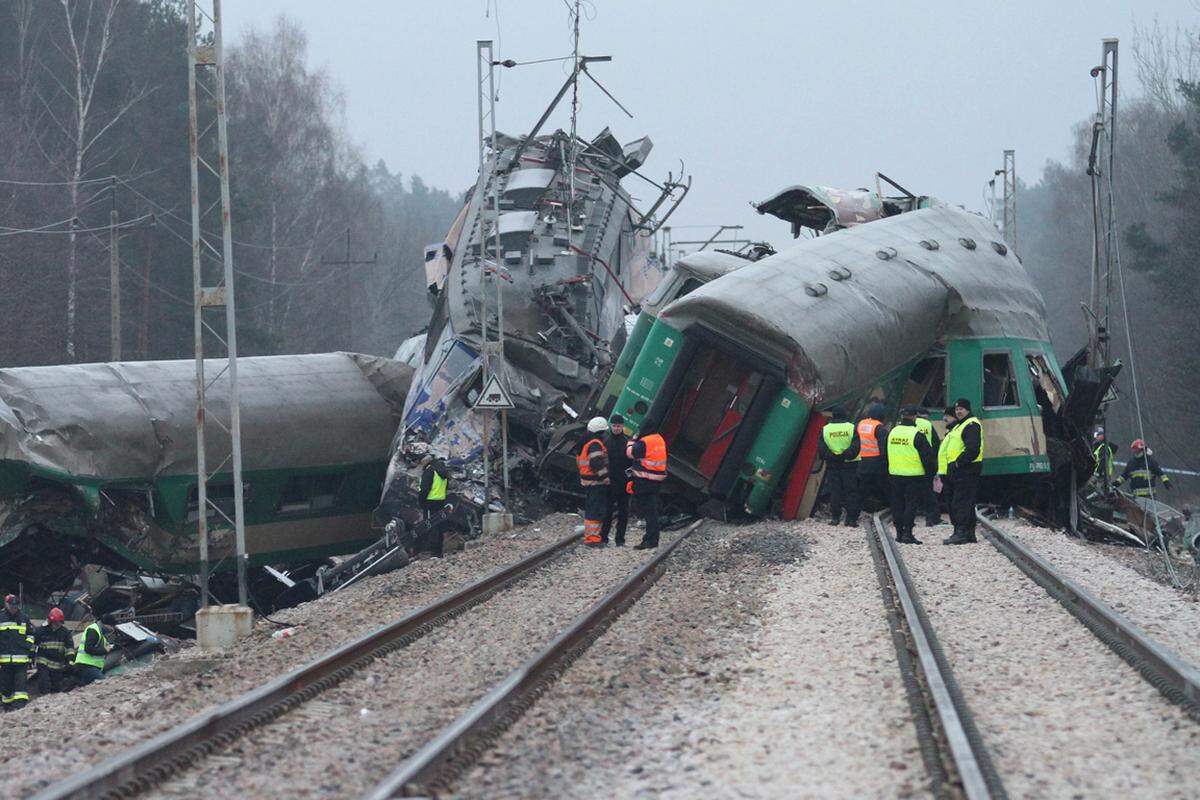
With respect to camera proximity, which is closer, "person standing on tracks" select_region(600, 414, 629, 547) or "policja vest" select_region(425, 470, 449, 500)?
"person standing on tracks" select_region(600, 414, 629, 547)

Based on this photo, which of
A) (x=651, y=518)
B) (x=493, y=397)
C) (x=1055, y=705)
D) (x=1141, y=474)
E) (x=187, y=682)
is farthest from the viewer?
(x=1141, y=474)

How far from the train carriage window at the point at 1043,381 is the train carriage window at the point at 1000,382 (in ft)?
1.78

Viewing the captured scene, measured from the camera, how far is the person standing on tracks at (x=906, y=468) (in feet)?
50.2

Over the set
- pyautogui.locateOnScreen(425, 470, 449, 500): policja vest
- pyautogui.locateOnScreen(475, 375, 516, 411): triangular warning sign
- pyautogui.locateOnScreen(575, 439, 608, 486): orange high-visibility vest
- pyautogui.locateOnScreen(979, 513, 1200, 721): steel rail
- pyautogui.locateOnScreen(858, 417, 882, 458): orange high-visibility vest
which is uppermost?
pyautogui.locateOnScreen(475, 375, 516, 411): triangular warning sign

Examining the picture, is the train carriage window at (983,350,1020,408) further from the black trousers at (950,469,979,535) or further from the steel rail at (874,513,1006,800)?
the steel rail at (874,513,1006,800)

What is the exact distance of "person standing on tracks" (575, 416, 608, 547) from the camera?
51.1ft

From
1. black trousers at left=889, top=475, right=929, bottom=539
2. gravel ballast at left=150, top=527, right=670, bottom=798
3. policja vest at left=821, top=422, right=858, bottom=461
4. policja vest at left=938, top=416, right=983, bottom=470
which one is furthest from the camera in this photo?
policja vest at left=821, top=422, right=858, bottom=461

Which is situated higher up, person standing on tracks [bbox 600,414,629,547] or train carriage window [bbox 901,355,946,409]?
train carriage window [bbox 901,355,946,409]

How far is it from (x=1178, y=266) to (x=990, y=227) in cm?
2800

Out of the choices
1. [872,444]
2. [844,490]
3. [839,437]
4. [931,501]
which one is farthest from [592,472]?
[931,501]

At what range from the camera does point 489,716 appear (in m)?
6.90

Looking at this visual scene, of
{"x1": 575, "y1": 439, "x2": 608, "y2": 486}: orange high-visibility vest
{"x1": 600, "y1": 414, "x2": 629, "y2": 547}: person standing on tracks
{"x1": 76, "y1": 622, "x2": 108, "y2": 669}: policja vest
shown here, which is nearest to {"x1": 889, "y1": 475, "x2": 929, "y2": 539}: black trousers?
{"x1": 600, "y1": 414, "x2": 629, "y2": 547}: person standing on tracks

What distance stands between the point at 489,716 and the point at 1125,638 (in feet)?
13.3

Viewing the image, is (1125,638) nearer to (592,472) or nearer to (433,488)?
(592,472)
